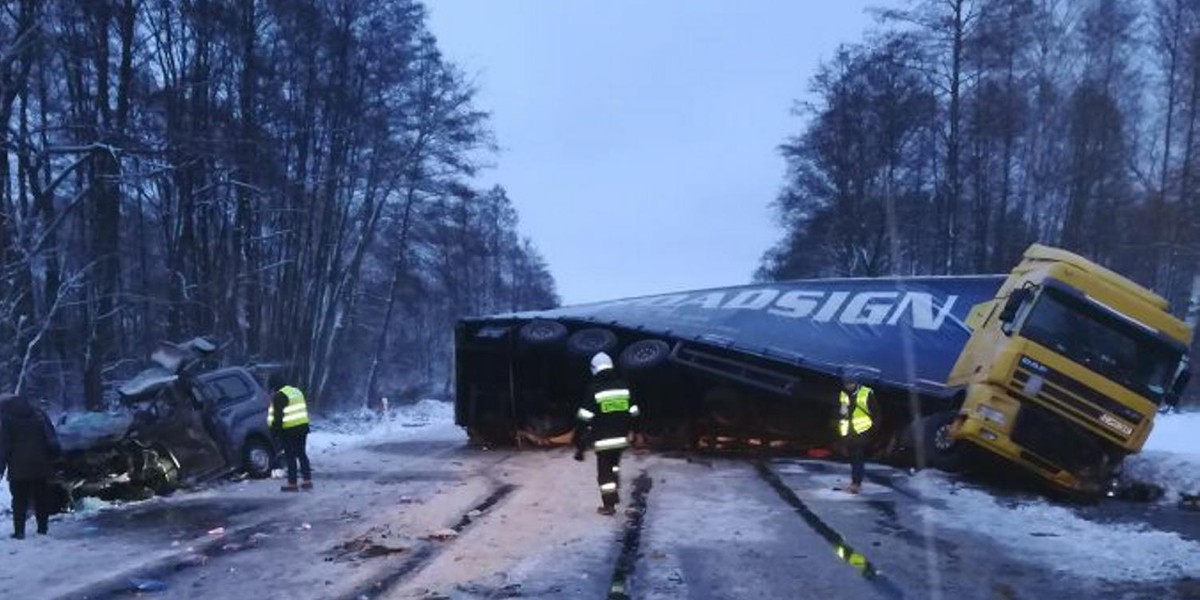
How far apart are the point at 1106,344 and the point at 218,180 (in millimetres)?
19776

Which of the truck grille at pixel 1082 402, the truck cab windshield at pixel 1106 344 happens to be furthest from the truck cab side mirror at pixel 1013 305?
the truck grille at pixel 1082 402

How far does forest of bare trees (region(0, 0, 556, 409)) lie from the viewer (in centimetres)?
1992

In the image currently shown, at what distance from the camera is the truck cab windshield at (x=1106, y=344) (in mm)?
14000

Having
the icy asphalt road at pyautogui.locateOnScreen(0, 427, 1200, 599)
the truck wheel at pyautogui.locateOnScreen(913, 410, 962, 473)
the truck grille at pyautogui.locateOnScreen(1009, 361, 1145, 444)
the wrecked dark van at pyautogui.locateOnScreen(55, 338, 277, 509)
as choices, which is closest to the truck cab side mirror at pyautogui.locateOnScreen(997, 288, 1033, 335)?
the truck grille at pyautogui.locateOnScreen(1009, 361, 1145, 444)

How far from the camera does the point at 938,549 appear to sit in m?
9.44

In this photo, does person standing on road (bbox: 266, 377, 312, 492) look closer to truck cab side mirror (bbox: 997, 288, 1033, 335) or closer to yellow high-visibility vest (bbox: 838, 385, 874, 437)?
yellow high-visibility vest (bbox: 838, 385, 874, 437)

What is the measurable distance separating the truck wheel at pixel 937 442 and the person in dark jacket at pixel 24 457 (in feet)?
37.6

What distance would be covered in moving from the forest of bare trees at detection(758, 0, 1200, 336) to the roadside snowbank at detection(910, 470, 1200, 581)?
18.8m

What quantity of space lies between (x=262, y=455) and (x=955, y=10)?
78.1 ft

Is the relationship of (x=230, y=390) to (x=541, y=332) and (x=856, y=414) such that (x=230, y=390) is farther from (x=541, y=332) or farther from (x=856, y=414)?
(x=856, y=414)

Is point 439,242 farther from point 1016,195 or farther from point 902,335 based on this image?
point 902,335

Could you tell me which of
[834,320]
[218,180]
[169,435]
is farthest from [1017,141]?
[169,435]

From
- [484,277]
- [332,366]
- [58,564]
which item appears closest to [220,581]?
[58,564]

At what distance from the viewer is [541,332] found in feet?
64.7
